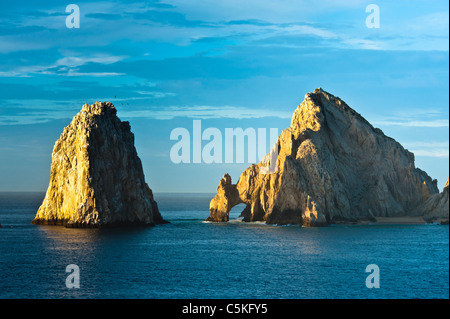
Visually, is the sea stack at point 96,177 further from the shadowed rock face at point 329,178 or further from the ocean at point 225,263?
the shadowed rock face at point 329,178

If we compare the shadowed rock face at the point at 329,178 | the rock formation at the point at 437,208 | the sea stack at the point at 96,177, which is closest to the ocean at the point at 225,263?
the sea stack at the point at 96,177

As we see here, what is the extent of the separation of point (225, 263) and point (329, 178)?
6390 centimetres

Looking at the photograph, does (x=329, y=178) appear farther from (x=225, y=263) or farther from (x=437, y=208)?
(x=225, y=263)

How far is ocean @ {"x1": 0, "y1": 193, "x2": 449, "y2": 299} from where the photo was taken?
64.0 m

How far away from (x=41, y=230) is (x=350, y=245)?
211 feet

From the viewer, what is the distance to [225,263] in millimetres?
82625

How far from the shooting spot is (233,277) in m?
71.7

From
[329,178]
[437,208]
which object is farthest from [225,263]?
[437,208]

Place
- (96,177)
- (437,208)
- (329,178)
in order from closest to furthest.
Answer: (96,177) → (329,178) → (437,208)

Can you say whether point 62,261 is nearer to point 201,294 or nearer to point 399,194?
point 201,294

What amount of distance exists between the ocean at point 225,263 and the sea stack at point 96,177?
5.93 m

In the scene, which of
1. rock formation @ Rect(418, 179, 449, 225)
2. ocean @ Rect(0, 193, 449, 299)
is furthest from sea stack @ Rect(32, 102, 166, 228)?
rock formation @ Rect(418, 179, 449, 225)

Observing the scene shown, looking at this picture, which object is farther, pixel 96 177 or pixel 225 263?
pixel 96 177

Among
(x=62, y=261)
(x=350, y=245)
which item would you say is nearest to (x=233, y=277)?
(x=62, y=261)
